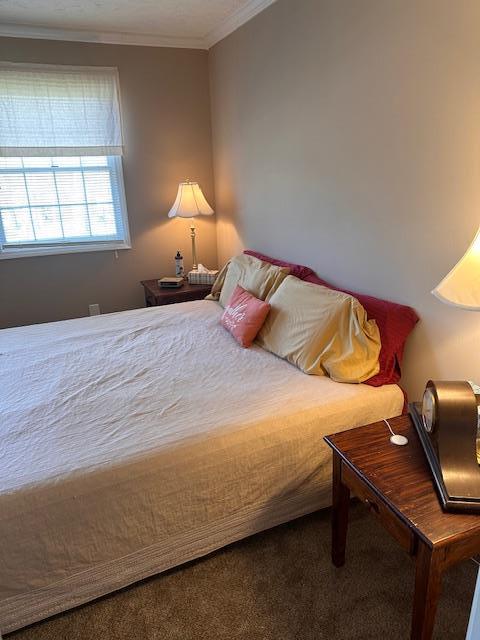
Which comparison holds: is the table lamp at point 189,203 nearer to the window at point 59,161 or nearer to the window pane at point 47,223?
the window at point 59,161

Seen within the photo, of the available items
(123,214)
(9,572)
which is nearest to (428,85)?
A: (9,572)

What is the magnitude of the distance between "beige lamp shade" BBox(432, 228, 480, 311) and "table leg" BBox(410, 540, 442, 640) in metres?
0.70

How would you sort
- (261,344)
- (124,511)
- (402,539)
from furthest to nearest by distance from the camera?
(261,344)
(124,511)
(402,539)

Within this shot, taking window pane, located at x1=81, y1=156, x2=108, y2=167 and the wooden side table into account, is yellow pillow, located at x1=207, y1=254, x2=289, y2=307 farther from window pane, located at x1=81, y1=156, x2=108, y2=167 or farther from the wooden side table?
window pane, located at x1=81, y1=156, x2=108, y2=167

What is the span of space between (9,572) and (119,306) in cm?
276

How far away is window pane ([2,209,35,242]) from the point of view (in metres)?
3.43

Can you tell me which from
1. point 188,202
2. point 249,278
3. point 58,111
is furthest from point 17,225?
point 249,278

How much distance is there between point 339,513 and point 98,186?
3.15 metres

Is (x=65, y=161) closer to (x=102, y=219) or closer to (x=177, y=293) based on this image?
(x=102, y=219)

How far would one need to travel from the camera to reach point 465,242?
5.42 feet

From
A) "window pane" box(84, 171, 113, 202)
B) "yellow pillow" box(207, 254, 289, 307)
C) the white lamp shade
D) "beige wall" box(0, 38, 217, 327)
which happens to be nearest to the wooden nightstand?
"yellow pillow" box(207, 254, 289, 307)

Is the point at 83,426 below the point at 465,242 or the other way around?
below

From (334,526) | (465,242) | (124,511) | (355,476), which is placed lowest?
(334,526)

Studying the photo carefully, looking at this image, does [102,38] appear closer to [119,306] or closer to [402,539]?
[119,306]
